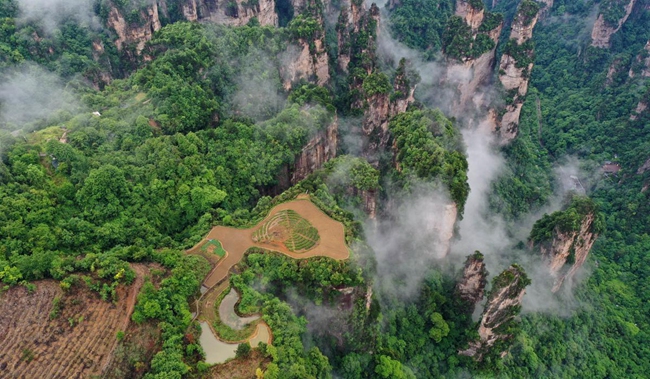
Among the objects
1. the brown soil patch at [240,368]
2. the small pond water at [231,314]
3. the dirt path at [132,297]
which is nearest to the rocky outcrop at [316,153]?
the small pond water at [231,314]

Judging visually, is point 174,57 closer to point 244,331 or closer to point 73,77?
point 73,77

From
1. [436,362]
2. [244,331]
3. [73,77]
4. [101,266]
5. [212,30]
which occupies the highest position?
[212,30]

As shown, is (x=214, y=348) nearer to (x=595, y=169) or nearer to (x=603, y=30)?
(x=595, y=169)

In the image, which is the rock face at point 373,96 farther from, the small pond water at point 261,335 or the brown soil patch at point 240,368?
the brown soil patch at point 240,368

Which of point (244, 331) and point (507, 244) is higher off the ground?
point (244, 331)

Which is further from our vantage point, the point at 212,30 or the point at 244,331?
the point at 212,30

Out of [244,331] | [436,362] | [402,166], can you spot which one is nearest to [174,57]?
[402,166]

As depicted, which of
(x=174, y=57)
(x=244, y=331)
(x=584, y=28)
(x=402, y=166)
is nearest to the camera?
(x=244, y=331)
